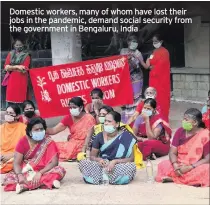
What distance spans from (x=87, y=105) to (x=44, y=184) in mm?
2136

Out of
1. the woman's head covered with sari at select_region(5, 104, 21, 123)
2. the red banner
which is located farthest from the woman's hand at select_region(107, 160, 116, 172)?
the red banner

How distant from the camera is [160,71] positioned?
8.68m

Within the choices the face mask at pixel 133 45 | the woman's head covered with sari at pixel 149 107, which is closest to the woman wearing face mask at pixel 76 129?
the woman's head covered with sari at pixel 149 107

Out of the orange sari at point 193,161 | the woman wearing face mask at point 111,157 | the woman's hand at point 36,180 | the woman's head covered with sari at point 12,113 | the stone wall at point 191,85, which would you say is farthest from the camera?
the stone wall at point 191,85

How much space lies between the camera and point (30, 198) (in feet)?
17.5

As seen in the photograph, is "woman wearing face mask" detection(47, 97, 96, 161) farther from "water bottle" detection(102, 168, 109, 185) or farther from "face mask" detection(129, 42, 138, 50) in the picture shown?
"face mask" detection(129, 42, 138, 50)

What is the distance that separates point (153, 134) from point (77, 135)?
0.95 metres

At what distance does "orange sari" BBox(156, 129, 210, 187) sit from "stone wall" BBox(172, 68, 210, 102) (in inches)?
200

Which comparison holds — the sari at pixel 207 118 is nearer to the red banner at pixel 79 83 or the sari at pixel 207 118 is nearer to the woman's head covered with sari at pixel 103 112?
the woman's head covered with sari at pixel 103 112

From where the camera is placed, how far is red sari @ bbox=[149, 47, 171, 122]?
863 centimetres

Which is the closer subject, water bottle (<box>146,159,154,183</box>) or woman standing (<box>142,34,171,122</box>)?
water bottle (<box>146,159,154,183</box>)

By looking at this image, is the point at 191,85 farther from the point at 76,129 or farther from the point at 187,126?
the point at 187,126

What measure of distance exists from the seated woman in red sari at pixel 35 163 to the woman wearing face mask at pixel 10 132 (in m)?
0.84

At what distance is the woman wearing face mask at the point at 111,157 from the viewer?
5723mm
